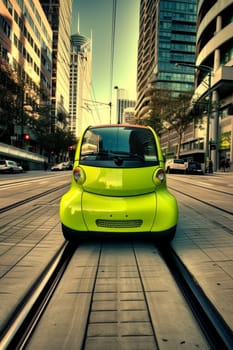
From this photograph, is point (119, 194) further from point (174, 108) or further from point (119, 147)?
point (174, 108)

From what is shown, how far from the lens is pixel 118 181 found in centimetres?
424

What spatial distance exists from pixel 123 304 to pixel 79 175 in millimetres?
2230

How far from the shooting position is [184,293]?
2.80 meters

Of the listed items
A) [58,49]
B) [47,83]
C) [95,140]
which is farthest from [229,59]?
[58,49]

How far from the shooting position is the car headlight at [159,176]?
4367 mm

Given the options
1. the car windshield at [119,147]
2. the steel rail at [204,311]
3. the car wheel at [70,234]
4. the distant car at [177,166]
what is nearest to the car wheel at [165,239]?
the steel rail at [204,311]

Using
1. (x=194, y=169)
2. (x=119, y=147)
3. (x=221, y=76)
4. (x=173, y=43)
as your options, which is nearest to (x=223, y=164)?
(x=194, y=169)

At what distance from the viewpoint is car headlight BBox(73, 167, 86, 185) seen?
4340 millimetres

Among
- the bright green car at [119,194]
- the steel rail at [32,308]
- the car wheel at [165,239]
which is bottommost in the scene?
the steel rail at [32,308]

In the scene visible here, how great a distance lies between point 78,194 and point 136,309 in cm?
207

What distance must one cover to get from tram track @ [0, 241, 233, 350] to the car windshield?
135 centimetres

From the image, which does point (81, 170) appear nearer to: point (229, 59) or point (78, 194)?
point (78, 194)

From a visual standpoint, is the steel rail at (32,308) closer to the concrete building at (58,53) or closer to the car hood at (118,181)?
the car hood at (118,181)

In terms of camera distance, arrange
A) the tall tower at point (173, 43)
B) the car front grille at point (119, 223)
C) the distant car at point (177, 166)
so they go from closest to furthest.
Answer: the car front grille at point (119, 223), the distant car at point (177, 166), the tall tower at point (173, 43)
